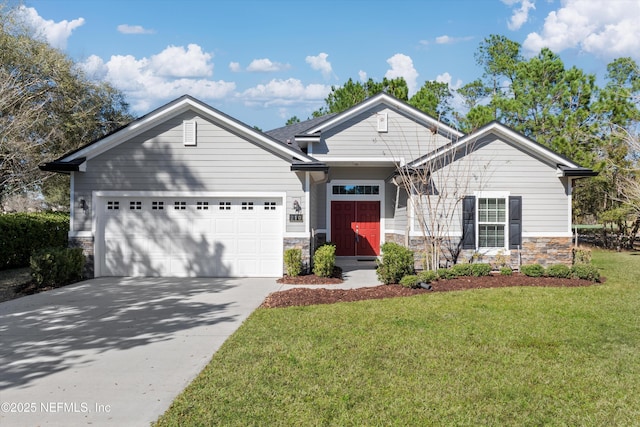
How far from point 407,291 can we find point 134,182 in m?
7.59

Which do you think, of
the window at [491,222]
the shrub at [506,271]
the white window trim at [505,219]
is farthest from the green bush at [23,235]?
the shrub at [506,271]

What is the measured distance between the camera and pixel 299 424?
3.91 metres

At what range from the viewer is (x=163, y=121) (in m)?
12.3

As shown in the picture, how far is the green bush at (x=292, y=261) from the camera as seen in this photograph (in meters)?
12.0

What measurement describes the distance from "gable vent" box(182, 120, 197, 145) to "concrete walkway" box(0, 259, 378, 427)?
3.76 metres

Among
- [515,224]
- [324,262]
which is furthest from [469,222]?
[324,262]

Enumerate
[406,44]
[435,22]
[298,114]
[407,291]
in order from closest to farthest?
[407,291] < [435,22] < [406,44] < [298,114]

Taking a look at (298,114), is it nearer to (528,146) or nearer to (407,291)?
(528,146)

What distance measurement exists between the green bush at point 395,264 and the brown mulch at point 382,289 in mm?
453

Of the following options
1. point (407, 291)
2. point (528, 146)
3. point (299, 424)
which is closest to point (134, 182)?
point (407, 291)

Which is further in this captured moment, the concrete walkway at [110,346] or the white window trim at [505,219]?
the white window trim at [505,219]

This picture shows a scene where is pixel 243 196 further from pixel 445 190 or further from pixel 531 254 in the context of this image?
pixel 531 254

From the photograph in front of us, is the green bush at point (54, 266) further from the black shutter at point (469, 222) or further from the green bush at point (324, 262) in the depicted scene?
the black shutter at point (469, 222)

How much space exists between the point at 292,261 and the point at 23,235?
940cm
